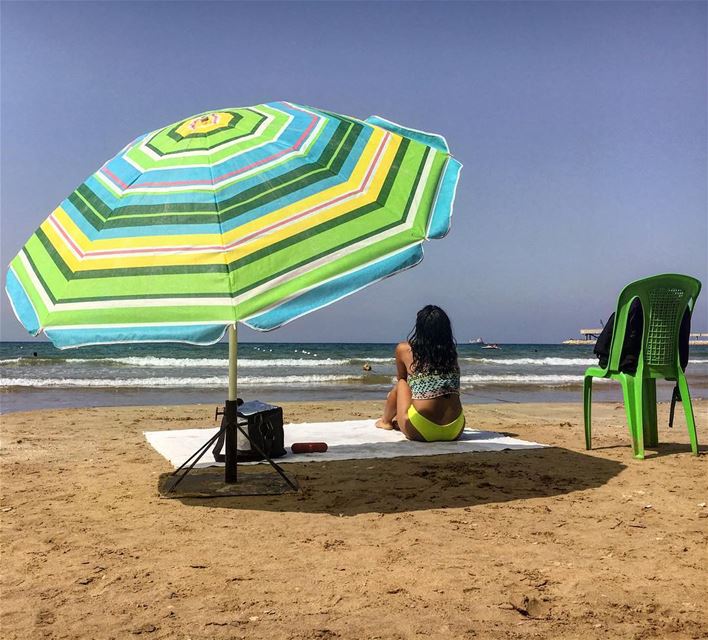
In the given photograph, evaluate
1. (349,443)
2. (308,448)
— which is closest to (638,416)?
(349,443)

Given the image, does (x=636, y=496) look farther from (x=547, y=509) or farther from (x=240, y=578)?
(x=240, y=578)

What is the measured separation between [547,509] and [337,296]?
1.75 metres

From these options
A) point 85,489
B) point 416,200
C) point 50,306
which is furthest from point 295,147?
point 85,489

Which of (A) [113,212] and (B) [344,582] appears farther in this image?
(A) [113,212]

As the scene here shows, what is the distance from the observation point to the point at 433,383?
5641 mm

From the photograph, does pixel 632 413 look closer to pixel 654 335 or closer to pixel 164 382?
pixel 654 335

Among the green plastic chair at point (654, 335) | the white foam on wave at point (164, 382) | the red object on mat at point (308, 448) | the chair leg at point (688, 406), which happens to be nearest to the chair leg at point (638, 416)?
the green plastic chair at point (654, 335)

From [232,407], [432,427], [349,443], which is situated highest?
[232,407]

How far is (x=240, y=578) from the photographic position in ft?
9.18

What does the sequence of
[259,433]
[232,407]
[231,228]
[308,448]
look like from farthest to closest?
[308,448] < [259,433] < [232,407] < [231,228]

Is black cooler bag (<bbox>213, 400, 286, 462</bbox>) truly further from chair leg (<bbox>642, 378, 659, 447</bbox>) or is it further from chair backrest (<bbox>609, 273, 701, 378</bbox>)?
chair leg (<bbox>642, 378, 659, 447</bbox>)

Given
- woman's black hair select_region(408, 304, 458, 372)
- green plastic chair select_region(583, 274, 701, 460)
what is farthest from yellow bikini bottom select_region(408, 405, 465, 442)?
green plastic chair select_region(583, 274, 701, 460)

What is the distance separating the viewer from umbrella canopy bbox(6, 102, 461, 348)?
3.38 meters

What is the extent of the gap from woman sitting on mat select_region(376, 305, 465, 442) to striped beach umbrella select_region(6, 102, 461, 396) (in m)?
1.90
